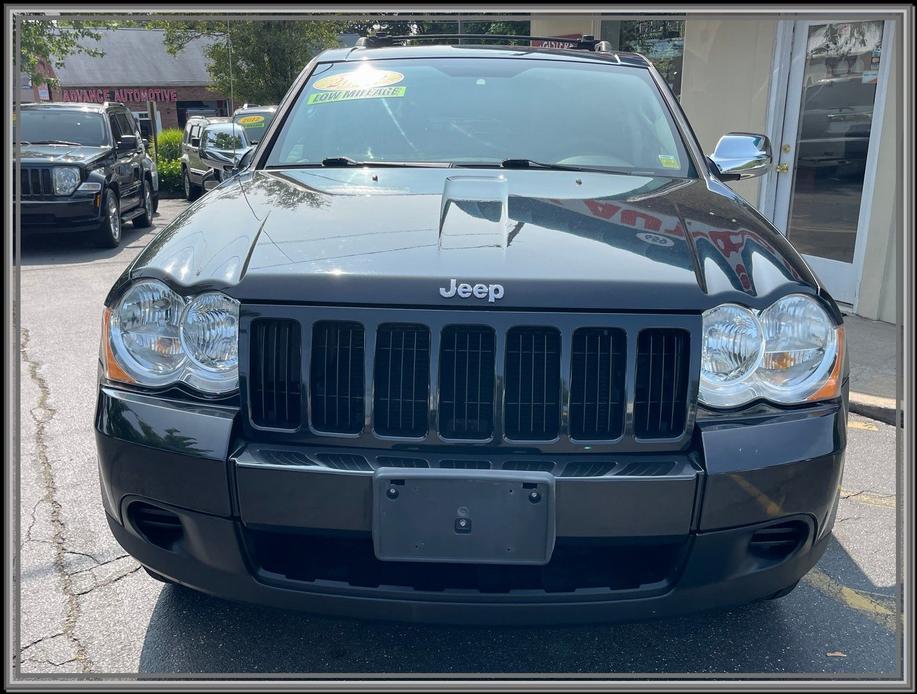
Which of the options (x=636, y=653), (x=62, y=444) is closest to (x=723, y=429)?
(x=636, y=653)

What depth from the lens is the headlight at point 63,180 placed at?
9539 millimetres

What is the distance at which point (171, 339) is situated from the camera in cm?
Answer: 208

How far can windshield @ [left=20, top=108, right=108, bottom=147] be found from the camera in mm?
10258

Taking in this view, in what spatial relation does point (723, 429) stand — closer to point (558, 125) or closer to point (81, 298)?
point (558, 125)

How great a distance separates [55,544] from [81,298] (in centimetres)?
486

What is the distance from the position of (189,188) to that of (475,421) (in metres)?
17.2

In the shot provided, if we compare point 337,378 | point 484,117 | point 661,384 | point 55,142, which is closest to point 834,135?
point 484,117

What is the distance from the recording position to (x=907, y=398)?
2748mm

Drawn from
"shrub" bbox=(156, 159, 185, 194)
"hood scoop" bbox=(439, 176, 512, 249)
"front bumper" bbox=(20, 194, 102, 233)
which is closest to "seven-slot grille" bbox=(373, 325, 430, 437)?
"hood scoop" bbox=(439, 176, 512, 249)

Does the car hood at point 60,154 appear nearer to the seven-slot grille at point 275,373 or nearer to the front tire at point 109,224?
the front tire at point 109,224

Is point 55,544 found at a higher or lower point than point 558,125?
lower

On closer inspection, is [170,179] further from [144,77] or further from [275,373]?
[144,77]

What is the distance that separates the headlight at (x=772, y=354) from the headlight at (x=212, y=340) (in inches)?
44.9

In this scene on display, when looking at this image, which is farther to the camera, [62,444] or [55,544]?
[62,444]
